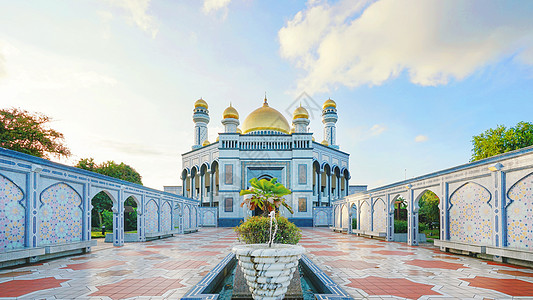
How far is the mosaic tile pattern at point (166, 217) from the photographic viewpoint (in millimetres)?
15953

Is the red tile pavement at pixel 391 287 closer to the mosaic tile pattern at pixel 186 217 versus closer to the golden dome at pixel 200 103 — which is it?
the mosaic tile pattern at pixel 186 217

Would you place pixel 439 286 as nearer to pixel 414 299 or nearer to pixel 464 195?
pixel 414 299

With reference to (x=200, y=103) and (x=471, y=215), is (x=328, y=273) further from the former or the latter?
(x=200, y=103)

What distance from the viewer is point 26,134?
1836 centimetres

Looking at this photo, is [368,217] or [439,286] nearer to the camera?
[439,286]

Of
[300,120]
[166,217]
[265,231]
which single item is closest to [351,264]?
[265,231]

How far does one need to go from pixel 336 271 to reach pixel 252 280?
3.58 metres

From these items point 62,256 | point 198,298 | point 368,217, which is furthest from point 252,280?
point 368,217

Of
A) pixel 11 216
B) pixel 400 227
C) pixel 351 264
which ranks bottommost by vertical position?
pixel 400 227

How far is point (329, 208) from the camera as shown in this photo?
27078mm

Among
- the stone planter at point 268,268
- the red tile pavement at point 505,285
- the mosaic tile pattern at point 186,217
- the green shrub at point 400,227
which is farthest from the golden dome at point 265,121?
the stone planter at point 268,268

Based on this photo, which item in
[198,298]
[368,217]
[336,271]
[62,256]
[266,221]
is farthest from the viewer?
[368,217]

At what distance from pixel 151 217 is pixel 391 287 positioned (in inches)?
476

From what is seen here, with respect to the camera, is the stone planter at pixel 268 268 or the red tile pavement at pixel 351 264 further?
the red tile pavement at pixel 351 264
